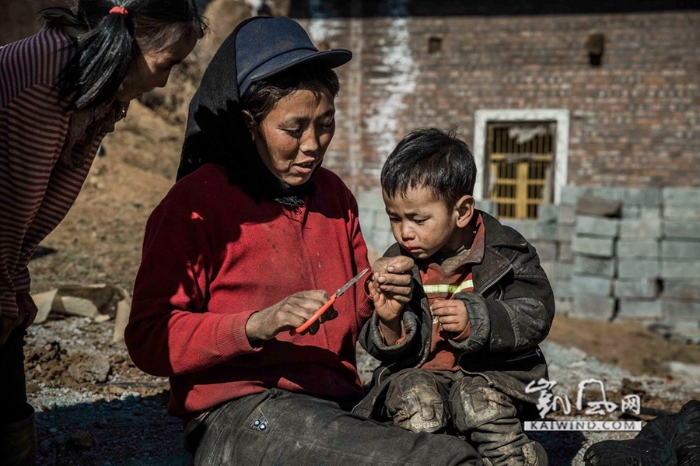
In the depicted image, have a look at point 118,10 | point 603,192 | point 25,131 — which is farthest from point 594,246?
point 25,131

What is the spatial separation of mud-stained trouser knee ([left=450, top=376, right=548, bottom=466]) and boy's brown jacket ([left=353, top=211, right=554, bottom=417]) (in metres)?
0.07

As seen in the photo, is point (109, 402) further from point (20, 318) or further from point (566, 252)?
point (566, 252)

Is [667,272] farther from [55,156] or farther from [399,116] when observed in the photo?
[55,156]

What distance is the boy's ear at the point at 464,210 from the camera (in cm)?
287

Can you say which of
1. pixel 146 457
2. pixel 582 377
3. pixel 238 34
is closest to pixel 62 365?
pixel 146 457

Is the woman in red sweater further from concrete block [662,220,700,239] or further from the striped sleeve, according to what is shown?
concrete block [662,220,700,239]

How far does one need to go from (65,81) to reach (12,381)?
1.21m

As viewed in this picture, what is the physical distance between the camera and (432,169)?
282cm

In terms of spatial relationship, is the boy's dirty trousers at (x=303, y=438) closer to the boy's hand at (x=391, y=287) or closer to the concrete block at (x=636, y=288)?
the boy's hand at (x=391, y=287)

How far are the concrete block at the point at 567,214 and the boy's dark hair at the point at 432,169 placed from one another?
8040 mm

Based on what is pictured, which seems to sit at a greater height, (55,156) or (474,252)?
(55,156)

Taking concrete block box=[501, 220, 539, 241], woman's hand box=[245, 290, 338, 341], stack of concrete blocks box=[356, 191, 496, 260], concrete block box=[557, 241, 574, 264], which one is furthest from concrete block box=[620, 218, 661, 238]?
woman's hand box=[245, 290, 338, 341]

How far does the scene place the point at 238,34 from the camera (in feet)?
8.98

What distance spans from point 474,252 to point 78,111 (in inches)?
59.6
